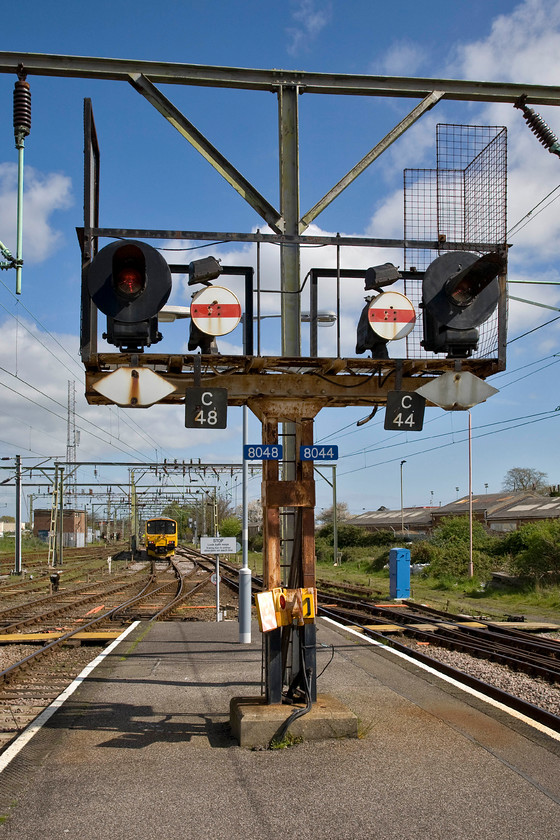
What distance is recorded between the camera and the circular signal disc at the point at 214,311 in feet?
23.1

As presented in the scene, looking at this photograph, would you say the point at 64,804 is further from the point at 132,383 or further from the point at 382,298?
the point at 382,298

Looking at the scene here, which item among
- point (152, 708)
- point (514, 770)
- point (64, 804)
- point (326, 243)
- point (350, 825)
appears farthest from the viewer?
point (152, 708)

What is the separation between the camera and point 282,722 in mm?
6852

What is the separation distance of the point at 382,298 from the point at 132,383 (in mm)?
2522

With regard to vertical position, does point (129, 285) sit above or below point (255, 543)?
above

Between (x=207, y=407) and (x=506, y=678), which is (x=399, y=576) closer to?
(x=506, y=678)

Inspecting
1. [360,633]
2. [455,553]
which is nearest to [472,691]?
[360,633]

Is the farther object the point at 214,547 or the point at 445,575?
the point at 445,575

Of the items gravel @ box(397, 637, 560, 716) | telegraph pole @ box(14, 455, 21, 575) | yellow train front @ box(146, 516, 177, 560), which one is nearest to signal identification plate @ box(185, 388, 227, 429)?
gravel @ box(397, 637, 560, 716)

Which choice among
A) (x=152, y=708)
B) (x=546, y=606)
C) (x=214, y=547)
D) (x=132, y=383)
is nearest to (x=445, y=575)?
(x=546, y=606)

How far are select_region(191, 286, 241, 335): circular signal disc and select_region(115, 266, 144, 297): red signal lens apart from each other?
524 mm

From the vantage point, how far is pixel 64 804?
18.0ft

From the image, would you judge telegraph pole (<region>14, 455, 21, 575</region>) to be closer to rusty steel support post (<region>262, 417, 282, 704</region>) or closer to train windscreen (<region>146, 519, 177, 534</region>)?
train windscreen (<region>146, 519, 177, 534</region>)

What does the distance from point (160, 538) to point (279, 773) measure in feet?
149
